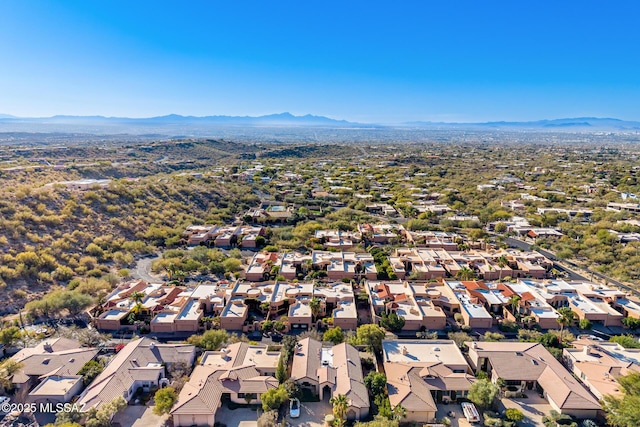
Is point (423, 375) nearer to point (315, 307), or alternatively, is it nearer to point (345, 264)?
point (315, 307)

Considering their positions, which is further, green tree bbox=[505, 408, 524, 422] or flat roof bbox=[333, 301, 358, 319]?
flat roof bbox=[333, 301, 358, 319]

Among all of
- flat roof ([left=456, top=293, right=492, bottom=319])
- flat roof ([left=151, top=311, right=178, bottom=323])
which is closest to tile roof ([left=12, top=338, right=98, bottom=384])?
flat roof ([left=151, top=311, right=178, bottom=323])

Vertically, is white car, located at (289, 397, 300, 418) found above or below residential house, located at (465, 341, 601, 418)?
below

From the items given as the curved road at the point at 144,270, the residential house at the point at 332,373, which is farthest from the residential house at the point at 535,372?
the curved road at the point at 144,270

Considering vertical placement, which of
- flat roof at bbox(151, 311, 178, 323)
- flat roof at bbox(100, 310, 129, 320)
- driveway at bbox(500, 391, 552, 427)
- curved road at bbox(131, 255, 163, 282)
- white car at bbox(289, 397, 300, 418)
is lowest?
curved road at bbox(131, 255, 163, 282)

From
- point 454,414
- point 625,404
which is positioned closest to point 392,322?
point 454,414

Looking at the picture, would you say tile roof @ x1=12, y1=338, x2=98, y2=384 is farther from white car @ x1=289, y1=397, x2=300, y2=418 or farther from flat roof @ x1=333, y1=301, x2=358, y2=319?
flat roof @ x1=333, y1=301, x2=358, y2=319

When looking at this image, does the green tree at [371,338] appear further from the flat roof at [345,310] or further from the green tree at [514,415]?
the green tree at [514,415]
